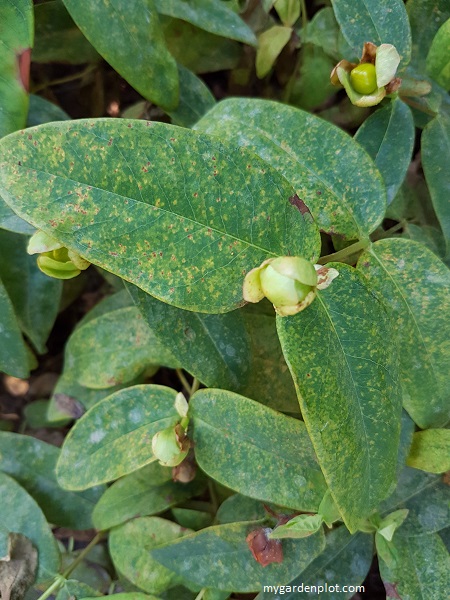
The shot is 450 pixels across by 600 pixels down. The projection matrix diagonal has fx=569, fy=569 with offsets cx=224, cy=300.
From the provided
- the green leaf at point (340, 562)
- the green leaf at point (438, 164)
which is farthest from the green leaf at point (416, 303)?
the green leaf at point (340, 562)

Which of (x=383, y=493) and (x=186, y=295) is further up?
(x=186, y=295)

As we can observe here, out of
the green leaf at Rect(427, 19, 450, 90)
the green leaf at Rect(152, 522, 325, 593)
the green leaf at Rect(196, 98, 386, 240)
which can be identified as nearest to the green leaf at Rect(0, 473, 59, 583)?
the green leaf at Rect(152, 522, 325, 593)

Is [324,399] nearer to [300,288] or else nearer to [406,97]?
[300,288]

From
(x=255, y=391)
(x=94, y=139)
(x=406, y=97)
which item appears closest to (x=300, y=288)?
(x=94, y=139)

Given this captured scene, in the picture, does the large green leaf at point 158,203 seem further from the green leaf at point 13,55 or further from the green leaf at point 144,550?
the green leaf at point 144,550

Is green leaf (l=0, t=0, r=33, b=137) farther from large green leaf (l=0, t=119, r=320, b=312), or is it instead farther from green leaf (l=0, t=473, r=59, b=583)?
green leaf (l=0, t=473, r=59, b=583)

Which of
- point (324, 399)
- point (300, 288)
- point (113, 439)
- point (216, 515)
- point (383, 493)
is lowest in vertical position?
point (216, 515)

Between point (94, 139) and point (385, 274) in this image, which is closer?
point (94, 139)

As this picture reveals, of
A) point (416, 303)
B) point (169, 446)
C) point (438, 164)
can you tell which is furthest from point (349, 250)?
point (169, 446)
